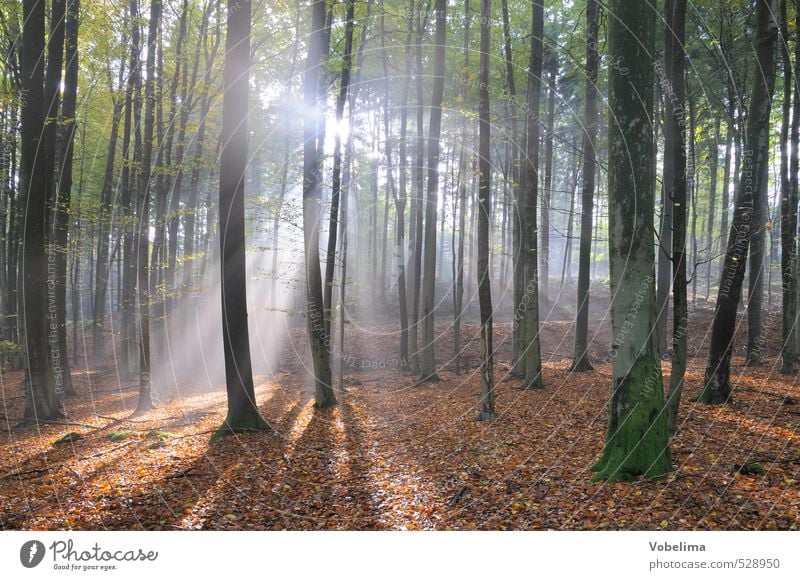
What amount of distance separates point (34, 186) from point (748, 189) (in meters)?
15.2

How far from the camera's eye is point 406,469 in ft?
27.6

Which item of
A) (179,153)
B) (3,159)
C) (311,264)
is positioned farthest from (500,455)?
(3,159)

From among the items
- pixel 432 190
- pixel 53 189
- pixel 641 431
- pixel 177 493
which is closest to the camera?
pixel 641 431

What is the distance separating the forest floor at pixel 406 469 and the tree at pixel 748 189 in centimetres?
165

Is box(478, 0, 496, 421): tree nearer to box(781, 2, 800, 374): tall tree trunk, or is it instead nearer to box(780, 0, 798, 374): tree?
box(780, 0, 798, 374): tree

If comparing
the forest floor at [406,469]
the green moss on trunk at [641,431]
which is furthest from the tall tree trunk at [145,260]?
the green moss on trunk at [641,431]

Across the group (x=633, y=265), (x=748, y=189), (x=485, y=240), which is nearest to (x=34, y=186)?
(x=485, y=240)

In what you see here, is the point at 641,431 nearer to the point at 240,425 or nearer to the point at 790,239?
the point at 240,425

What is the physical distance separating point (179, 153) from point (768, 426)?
866 inches

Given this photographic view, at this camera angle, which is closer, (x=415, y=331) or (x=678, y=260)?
(x=678, y=260)

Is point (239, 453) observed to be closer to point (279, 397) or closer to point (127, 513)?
point (127, 513)

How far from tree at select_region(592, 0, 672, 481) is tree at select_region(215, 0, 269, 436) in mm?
7260

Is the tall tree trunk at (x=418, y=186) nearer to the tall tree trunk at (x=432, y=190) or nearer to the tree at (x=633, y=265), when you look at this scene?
the tall tree trunk at (x=432, y=190)

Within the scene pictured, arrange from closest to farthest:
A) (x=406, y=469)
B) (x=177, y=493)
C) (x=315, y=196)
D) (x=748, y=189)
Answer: (x=177, y=493)
(x=406, y=469)
(x=748, y=189)
(x=315, y=196)
